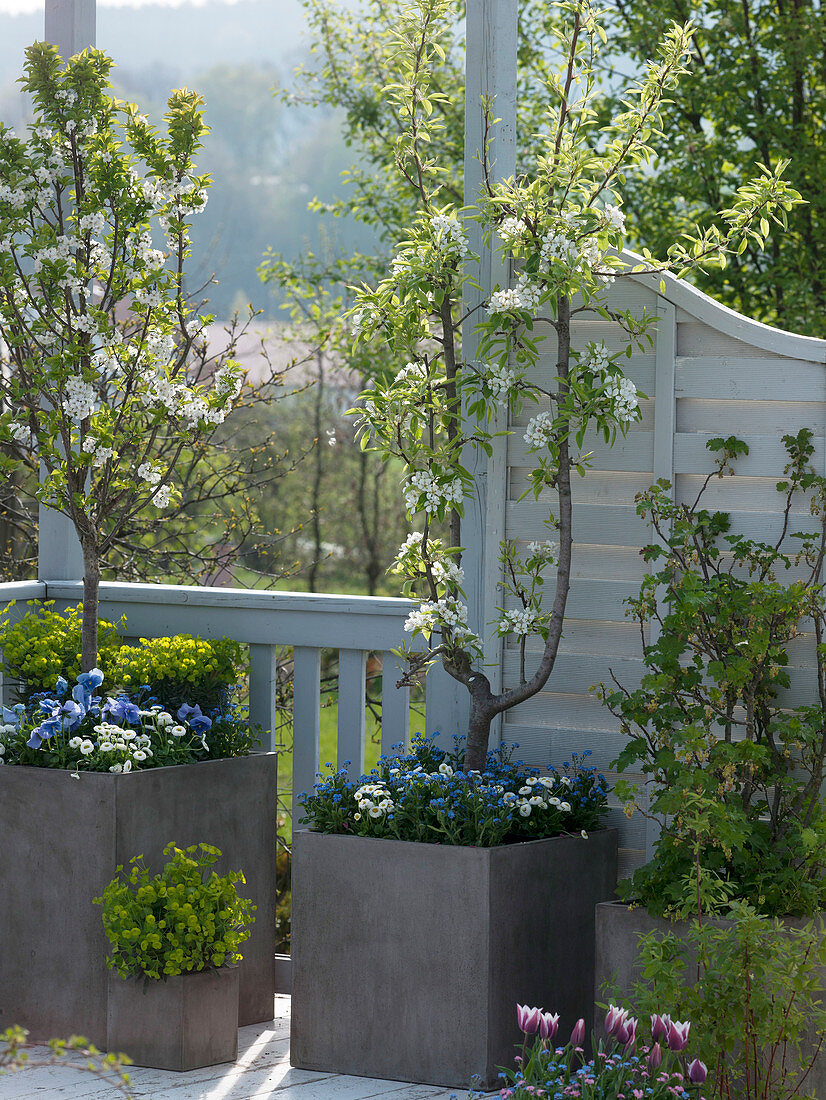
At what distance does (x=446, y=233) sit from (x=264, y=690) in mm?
1097

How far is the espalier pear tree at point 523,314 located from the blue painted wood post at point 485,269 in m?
0.05

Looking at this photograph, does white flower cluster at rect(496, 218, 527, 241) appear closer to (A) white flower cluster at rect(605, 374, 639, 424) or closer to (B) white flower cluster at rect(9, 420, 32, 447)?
(A) white flower cluster at rect(605, 374, 639, 424)

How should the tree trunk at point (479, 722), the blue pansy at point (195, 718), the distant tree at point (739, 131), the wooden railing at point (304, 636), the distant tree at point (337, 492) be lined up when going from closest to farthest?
the tree trunk at point (479, 722)
the blue pansy at point (195, 718)
the wooden railing at point (304, 636)
the distant tree at point (739, 131)
the distant tree at point (337, 492)

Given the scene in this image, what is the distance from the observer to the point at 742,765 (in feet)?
7.12

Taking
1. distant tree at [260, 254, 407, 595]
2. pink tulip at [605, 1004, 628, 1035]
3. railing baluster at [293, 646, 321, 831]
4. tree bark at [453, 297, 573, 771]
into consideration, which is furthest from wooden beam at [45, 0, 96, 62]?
distant tree at [260, 254, 407, 595]

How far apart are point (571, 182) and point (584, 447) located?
514 millimetres

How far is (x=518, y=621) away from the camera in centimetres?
230

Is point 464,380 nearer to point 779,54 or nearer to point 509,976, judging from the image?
point 509,976

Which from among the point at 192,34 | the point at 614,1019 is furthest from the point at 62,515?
the point at 192,34

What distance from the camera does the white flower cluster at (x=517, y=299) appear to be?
2.24 metres

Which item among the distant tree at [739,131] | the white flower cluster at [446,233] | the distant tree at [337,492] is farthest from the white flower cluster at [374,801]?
the distant tree at [337,492]

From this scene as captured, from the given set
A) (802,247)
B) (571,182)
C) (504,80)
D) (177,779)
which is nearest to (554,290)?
(571,182)

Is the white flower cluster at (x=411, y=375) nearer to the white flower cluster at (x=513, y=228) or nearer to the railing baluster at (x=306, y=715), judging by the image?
the white flower cluster at (x=513, y=228)

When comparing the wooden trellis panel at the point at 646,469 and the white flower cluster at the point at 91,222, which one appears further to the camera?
the white flower cluster at the point at 91,222
